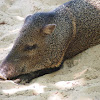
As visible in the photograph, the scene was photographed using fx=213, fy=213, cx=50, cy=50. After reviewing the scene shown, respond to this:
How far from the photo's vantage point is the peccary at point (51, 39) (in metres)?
3.92

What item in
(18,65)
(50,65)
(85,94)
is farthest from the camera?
(50,65)

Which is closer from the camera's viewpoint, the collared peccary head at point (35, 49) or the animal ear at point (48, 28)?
the collared peccary head at point (35, 49)

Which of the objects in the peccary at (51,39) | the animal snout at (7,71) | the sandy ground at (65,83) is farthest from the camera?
the peccary at (51,39)

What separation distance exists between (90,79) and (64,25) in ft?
4.50

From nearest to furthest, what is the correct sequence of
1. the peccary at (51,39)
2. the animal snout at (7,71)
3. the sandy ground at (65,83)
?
the sandy ground at (65,83) → the animal snout at (7,71) → the peccary at (51,39)

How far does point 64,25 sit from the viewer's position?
4.34 m

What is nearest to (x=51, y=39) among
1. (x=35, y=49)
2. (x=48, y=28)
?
(x=48, y=28)

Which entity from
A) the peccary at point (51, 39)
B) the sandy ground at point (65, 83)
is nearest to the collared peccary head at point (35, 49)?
the peccary at point (51, 39)

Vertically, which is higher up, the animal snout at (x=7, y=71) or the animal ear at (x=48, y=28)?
the animal ear at (x=48, y=28)

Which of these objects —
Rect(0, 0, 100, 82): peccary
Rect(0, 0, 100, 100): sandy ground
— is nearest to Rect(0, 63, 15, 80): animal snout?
Rect(0, 0, 100, 82): peccary

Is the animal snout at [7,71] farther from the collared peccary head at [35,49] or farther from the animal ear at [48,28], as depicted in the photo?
the animal ear at [48,28]

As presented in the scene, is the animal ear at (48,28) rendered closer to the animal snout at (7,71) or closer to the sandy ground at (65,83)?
the sandy ground at (65,83)

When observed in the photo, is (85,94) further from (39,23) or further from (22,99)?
(39,23)

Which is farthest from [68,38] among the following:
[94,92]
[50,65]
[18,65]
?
[94,92]
